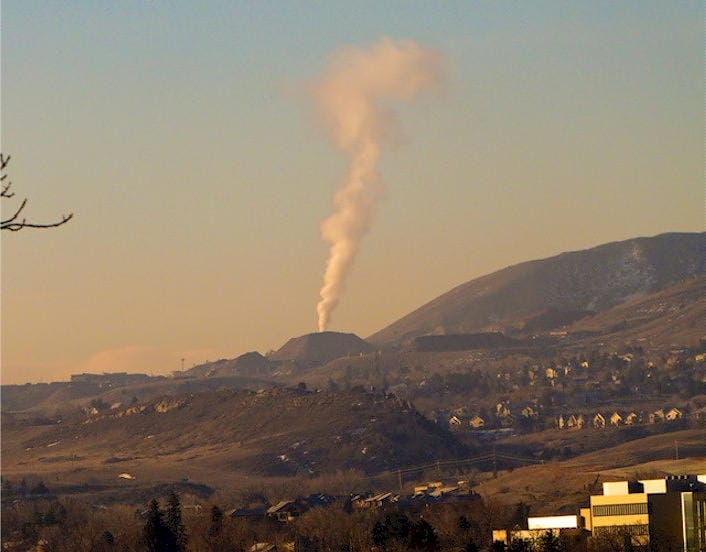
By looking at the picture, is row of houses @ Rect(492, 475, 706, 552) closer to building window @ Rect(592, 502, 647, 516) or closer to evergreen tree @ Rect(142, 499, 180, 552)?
building window @ Rect(592, 502, 647, 516)

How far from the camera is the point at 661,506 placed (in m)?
150

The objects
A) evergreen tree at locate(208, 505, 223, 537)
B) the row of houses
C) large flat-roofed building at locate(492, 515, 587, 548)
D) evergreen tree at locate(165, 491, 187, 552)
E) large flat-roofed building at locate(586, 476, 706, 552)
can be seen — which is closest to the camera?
the row of houses

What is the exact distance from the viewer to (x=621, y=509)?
154m

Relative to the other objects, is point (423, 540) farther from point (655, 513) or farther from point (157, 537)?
point (157, 537)

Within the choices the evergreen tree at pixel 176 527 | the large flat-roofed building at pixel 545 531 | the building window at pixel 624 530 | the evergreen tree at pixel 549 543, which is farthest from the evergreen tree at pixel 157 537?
the building window at pixel 624 530

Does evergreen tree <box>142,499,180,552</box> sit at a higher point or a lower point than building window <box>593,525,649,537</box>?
higher

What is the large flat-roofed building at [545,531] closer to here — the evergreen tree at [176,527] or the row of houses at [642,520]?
the row of houses at [642,520]

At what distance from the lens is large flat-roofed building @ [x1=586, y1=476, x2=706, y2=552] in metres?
145

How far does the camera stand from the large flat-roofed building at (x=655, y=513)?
144750mm

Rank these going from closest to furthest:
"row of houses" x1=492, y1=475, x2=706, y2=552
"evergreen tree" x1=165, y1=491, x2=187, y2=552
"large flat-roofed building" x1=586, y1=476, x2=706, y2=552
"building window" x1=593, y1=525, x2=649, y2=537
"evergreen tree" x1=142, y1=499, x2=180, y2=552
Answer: "row of houses" x1=492, y1=475, x2=706, y2=552 < "large flat-roofed building" x1=586, y1=476, x2=706, y2=552 < "building window" x1=593, y1=525, x2=649, y2=537 < "evergreen tree" x1=142, y1=499, x2=180, y2=552 < "evergreen tree" x1=165, y1=491, x2=187, y2=552

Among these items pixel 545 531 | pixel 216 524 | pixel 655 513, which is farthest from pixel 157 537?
pixel 655 513

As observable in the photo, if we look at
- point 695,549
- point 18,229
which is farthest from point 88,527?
point 18,229

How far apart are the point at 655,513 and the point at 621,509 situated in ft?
16.6

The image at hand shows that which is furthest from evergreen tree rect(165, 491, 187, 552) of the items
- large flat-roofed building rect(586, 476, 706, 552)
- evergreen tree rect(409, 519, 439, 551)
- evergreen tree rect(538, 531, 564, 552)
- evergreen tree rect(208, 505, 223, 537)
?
evergreen tree rect(538, 531, 564, 552)
